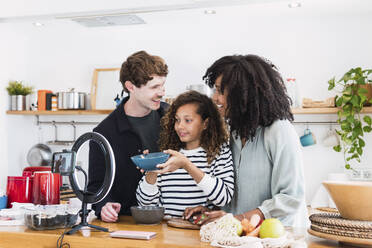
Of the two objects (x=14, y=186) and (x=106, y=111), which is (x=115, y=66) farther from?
(x=14, y=186)

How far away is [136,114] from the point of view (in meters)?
2.25

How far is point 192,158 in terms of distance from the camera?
196 centimetres

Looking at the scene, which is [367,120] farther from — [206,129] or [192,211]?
[192,211]

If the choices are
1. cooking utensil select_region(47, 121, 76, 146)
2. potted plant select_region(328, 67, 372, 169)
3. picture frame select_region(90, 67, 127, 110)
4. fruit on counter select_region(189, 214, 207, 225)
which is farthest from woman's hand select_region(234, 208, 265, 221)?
cooking utensil select_region(47, 121, 76, 146)

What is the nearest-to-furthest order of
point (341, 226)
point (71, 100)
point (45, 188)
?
point (341, 226) < point (45, 188) < point (71, 100)

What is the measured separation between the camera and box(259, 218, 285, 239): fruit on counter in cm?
131

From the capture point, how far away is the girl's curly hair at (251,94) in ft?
5.79

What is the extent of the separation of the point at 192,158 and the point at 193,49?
8.09ft

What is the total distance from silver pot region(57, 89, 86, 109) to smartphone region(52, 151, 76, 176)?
9.56 ft

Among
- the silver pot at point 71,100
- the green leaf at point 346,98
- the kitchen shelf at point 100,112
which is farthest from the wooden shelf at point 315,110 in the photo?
the silver pot at point 71,100

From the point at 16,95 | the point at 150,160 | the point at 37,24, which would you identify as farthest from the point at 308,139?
the point at 16,95

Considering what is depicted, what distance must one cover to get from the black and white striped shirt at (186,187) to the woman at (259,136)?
0.06 meters

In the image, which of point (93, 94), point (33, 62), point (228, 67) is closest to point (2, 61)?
point (33, 62)

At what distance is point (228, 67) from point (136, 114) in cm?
65
